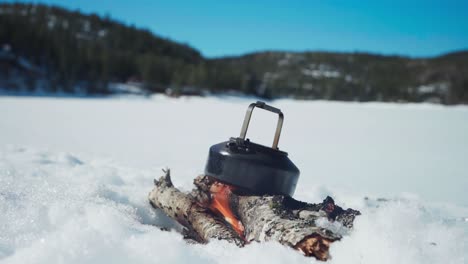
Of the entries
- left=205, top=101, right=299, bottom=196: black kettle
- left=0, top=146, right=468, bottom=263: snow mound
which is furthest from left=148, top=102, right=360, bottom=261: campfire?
left=0, top=146, right=468, bottom=263: snow mound

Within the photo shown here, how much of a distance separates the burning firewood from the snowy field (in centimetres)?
12

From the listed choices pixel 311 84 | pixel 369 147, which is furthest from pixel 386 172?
pixel 311 84

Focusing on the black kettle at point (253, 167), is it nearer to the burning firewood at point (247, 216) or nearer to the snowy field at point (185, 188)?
the burning firewood at point (247, 216)

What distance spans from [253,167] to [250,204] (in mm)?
262

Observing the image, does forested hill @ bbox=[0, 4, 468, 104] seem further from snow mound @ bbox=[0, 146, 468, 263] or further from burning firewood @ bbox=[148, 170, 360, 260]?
snow mound @ bbox=[0, 146, 468, 263]

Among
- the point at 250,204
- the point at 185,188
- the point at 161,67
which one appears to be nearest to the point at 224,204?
the point at 250,204

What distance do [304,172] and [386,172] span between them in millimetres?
1555

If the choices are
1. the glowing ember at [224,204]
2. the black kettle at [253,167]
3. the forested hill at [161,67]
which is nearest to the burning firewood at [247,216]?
the glowing ember at [224,204]

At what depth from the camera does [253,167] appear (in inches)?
93.4

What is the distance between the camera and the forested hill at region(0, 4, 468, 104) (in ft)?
149

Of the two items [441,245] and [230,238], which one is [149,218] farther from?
[441,245]

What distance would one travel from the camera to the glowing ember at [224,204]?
104 inches

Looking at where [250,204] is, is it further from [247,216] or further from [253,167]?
[253,167]

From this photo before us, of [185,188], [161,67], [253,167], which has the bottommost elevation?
[185,188]
